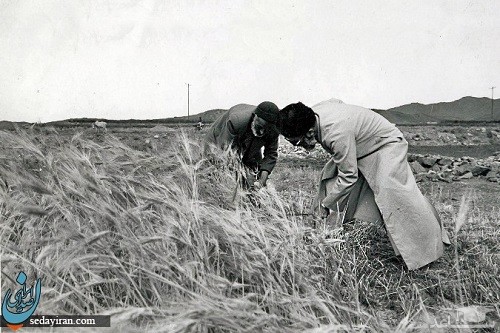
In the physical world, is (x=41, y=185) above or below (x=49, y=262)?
above

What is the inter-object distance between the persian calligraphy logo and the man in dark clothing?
6.44ft

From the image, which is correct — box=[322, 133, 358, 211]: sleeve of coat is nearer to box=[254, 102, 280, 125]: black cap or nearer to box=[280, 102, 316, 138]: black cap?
box=[280, 102, 316, 138]: black cap

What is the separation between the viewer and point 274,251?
219 centimetres

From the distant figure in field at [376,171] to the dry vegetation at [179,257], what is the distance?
0.62 ft

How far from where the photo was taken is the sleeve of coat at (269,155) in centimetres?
448

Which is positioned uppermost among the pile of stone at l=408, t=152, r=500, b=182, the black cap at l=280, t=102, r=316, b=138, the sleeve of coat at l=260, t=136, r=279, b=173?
the black cap at l=280, t=102, r=316, b=138

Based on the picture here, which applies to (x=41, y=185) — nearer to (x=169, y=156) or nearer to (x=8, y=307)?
(x=8, y=307)

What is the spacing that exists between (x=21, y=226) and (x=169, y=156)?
870mm

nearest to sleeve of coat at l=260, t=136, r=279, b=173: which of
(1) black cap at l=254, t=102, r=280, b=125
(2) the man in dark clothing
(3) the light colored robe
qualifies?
(2) the man in dark clothing

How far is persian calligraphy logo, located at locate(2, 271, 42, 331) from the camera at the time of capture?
176 centimetres

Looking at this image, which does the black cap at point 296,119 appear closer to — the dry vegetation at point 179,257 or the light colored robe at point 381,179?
the light colored robe at point 381,179

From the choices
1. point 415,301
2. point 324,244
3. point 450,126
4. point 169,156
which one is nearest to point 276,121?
point 169,156

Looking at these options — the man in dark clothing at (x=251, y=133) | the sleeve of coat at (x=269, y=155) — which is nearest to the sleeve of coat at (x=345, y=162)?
the man in dark clothing at (x=251, y=133)

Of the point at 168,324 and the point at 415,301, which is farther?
the point at 415,301
